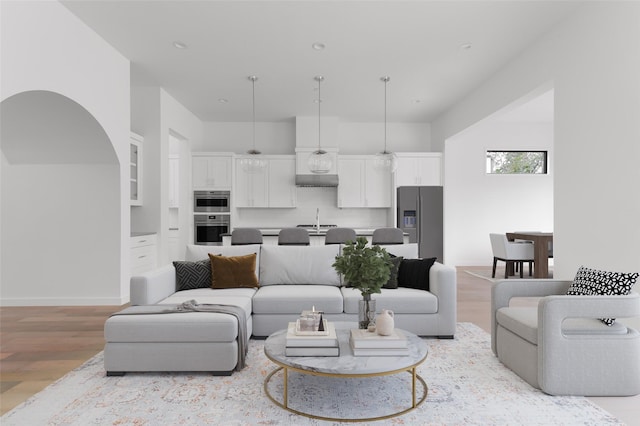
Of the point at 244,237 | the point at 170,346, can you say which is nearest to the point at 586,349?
the point at 170,346

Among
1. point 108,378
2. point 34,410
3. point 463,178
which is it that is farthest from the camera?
point 463,178

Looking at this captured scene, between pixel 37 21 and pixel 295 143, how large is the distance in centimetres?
555

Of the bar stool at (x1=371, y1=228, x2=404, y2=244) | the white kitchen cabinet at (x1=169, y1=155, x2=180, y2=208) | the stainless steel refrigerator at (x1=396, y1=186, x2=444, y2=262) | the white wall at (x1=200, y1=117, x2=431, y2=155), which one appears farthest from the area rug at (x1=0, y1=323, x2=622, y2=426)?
the white wall at (x1=200, y1=117, x2=431, y2=155)

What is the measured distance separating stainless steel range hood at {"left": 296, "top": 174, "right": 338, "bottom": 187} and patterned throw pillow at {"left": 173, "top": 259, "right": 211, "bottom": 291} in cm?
433

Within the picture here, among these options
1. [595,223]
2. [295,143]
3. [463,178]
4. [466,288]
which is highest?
[295,143]

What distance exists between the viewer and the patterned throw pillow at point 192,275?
386 cm

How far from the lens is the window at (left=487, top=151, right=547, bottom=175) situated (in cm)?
880

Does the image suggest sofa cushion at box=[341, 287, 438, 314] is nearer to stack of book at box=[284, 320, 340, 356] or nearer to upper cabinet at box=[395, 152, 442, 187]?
stack of book at box=[284, 320, 340, 356]

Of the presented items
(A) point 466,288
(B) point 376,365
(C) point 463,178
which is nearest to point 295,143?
(C) point 463,178

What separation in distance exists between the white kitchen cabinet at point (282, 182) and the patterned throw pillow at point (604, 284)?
5964 millimetres

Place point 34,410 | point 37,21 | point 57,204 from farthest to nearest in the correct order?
point 57,204 < point 37,21 < point 34,410

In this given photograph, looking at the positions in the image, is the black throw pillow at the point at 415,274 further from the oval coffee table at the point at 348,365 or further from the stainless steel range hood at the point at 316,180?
the stainless steel range hood at the point at 316,180

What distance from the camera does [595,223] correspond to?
368 centimetres

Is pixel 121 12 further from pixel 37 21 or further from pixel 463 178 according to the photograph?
pixel 463 178
